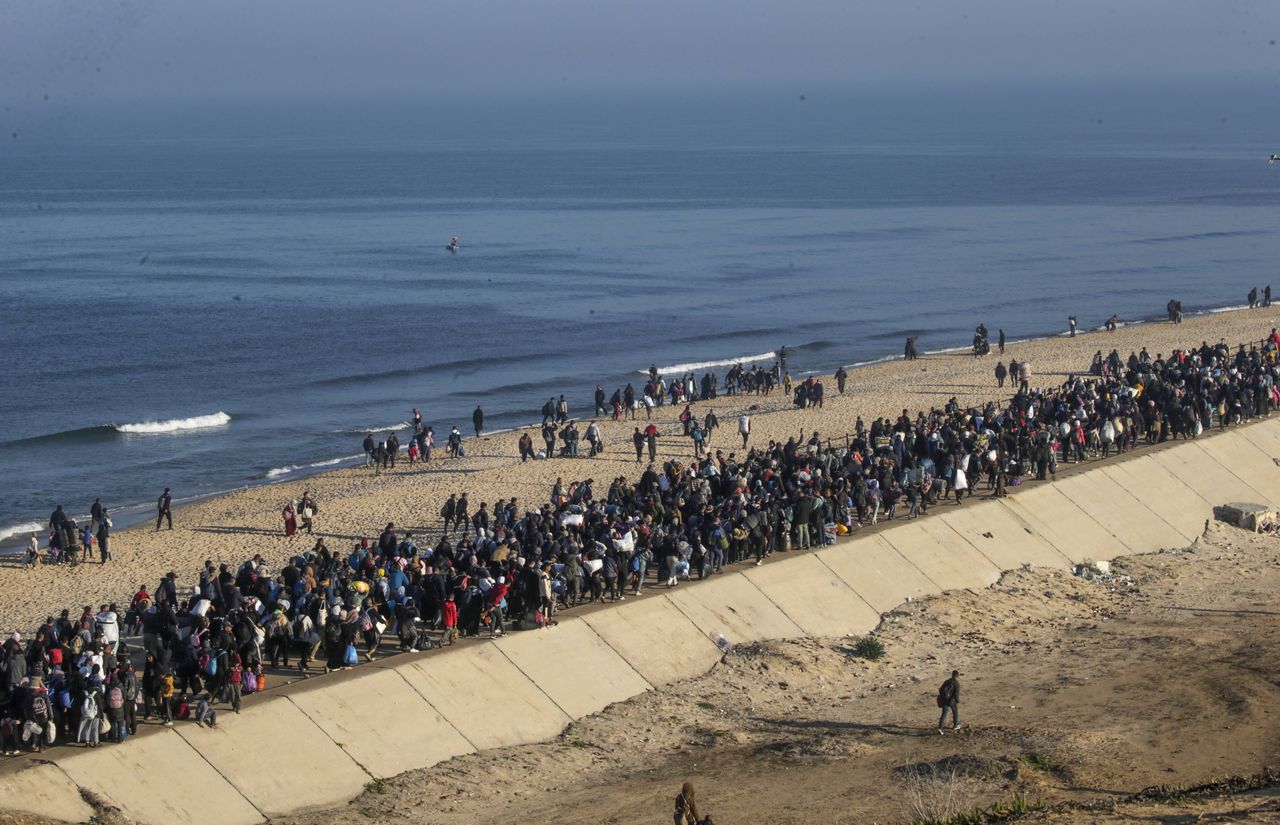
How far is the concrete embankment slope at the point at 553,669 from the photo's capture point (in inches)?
620

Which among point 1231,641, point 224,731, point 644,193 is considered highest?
point 644,193

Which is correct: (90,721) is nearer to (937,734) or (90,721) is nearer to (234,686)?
(234,686)

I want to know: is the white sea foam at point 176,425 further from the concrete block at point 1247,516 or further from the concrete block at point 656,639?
the concrete block at point 1247,516

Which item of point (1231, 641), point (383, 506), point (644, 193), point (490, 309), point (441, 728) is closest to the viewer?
point (441, 728)

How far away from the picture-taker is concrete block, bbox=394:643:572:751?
18.0 meters

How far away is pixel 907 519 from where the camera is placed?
25.7 metres

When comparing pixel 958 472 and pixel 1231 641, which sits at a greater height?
pixel 958 472

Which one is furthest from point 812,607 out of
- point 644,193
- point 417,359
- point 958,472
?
point 644,193

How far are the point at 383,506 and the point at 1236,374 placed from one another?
19.8 meters

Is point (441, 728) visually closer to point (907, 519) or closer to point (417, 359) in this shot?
point (907, 519)

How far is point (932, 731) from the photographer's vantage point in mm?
17938

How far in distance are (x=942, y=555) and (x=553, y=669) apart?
8.31m

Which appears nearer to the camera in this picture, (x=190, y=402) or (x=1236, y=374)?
(x=1236, y=374)

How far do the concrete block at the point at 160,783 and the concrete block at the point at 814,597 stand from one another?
8510 millimetres
